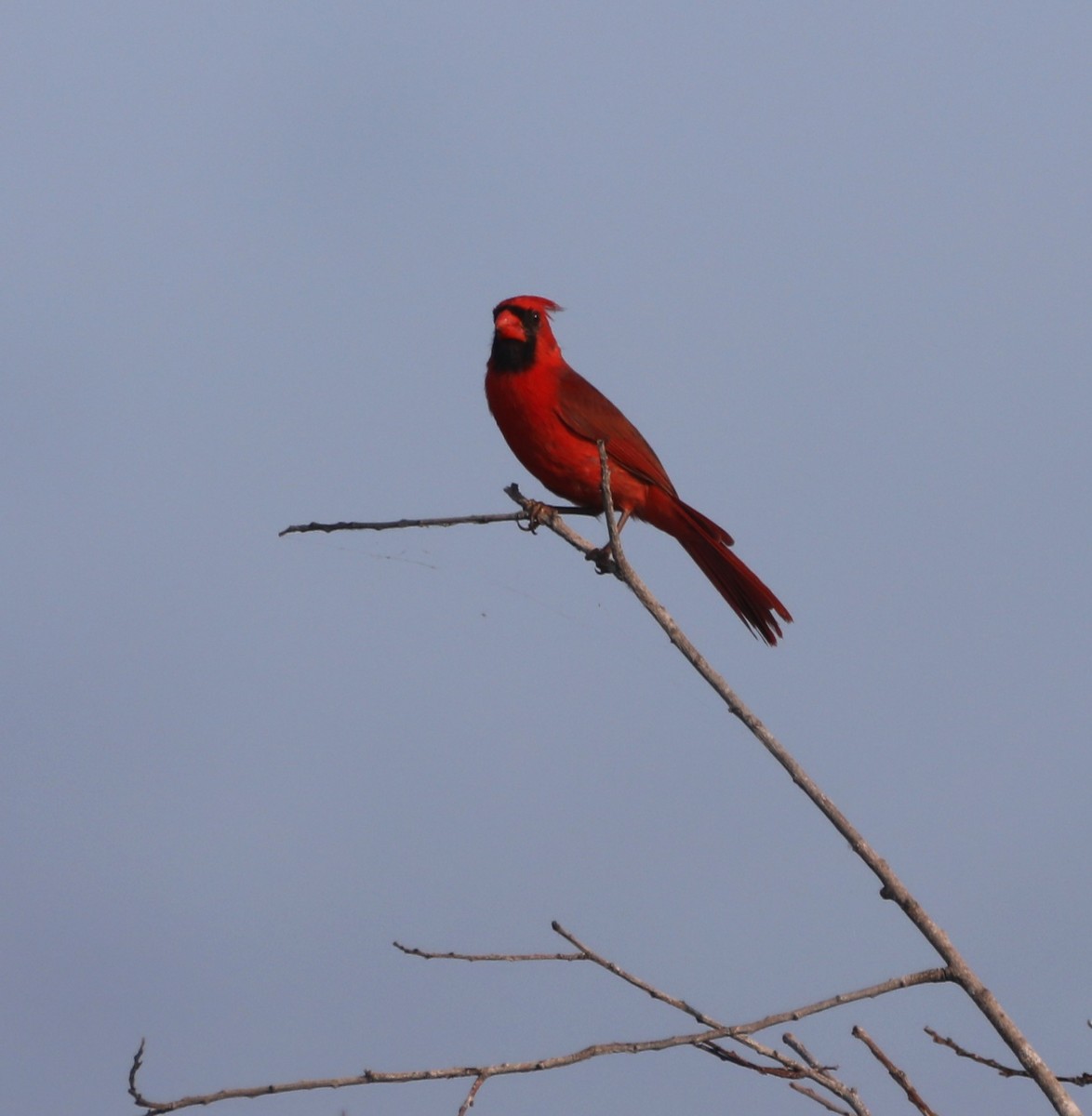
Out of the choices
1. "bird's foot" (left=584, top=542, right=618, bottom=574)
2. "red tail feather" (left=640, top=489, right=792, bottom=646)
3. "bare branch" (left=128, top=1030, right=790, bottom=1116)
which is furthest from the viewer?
"red tail feather" (left=640, top=489, right=792, bottom=646)

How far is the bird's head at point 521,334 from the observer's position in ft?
13.0

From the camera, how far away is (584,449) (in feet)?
12.2

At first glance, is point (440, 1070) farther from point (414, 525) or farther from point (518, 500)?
point (518, 500)

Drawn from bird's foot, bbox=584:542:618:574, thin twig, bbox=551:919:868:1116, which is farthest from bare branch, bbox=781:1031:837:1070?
bird's foot, bbox=584:542:618:574

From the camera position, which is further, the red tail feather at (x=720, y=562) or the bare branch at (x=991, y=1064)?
the red tail feather at (x=720, y=562)

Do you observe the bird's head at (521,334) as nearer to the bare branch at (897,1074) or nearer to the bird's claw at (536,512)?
the bird's claw at (536,512)

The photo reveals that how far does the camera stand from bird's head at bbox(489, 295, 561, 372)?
3.96 m

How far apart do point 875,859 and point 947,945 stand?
15 centimetres

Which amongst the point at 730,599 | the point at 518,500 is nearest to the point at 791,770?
the point at 518,500

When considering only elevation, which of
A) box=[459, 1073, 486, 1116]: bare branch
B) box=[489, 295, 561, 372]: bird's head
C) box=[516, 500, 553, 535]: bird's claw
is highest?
box=[489, 295, 561, 372]: bird's head

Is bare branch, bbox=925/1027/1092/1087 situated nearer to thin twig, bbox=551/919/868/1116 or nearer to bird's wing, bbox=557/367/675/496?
thin twig, bbox=551/919/868/1116

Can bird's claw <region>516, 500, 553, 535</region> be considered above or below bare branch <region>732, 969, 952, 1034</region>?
above

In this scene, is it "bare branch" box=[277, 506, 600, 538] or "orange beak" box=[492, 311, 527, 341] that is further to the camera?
"orange beak" box=[492, 311, 527, 341]

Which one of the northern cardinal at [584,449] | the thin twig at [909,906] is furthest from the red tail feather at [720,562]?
the thin twig at [909,906]
